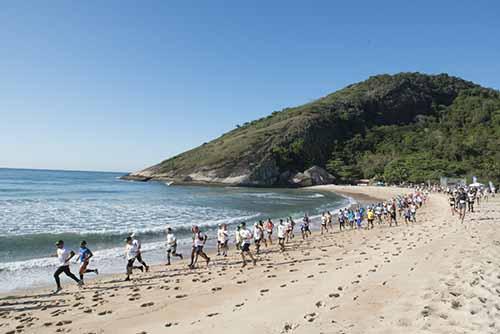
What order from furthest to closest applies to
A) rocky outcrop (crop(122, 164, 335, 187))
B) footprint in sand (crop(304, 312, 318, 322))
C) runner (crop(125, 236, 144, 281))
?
rocky outcrop (crop(122, 164, 335, 187)) < runner (crop(125, 236, 144, 281)) < footprint in sand (crop(304, 312, 318, 322))

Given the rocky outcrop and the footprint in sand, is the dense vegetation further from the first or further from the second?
the footprint in sand

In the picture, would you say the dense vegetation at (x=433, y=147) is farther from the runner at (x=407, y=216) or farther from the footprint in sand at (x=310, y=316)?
the footprint in sand at (x=310, y=316)

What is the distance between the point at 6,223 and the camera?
24500 millimetres

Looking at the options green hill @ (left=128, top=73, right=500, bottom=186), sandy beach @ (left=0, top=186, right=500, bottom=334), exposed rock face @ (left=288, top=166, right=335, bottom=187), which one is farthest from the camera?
exposed rock face @ (left=288, top=166, right=335, bottom=187)

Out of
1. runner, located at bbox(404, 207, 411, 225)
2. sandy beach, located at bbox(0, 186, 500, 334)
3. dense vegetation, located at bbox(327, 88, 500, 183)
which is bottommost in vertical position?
runner, located at bbox(404, 207, 411, 225)

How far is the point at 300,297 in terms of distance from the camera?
27.8 feet

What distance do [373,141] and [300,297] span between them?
13465cm

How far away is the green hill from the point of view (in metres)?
99.0

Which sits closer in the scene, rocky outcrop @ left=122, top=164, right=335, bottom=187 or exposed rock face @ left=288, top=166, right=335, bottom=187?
rocky outcrop @ left=122, top=164, right=335, bottom=187

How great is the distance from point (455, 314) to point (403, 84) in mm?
172745

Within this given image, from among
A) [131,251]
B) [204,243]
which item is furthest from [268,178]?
[131,251]

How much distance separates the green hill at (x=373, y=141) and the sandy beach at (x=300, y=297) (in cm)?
7078

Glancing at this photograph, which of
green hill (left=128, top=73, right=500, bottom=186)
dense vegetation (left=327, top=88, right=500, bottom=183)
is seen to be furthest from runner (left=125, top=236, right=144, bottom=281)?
green hill (left=128, top=73, right=500, bottom=186)

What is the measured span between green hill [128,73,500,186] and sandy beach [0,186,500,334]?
7078cm
